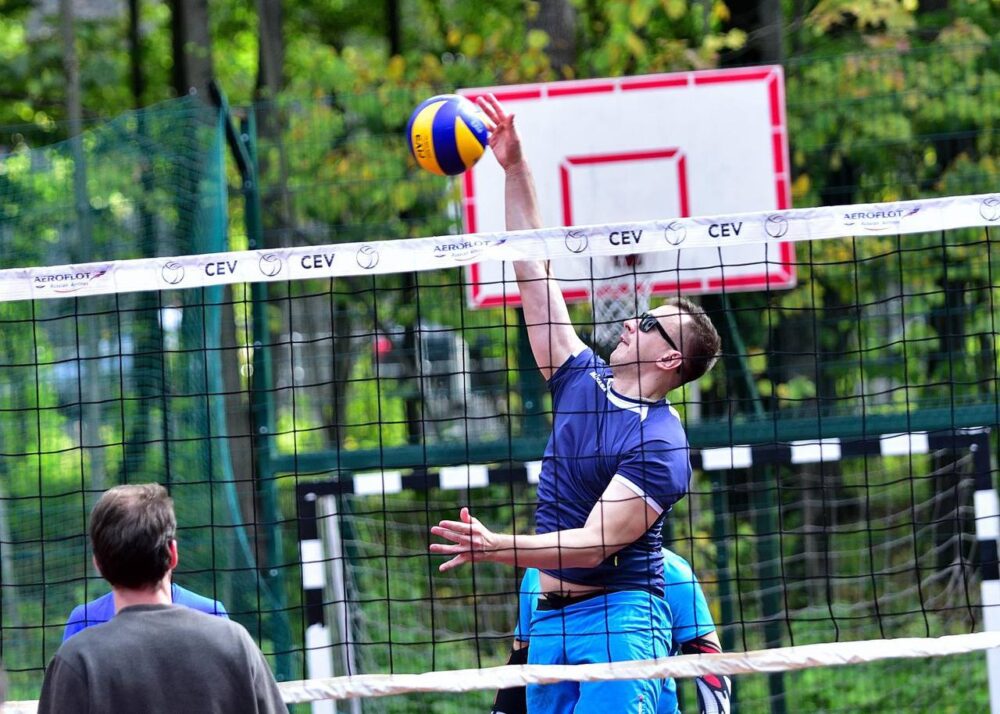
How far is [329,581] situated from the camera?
7.12 metres

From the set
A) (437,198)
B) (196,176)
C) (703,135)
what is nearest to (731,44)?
(703,135)

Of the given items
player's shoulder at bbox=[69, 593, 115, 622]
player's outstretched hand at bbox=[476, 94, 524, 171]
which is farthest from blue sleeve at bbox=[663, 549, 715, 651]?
player's shoulder at bbox=[69, 593, 115, 622]

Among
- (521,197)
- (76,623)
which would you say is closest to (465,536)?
(76,623)

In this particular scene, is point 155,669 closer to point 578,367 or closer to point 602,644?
point 602,644

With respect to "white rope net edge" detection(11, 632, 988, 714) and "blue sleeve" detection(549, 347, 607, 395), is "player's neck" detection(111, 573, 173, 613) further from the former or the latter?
"blue sleeve" detection(549, 347, 607, 395)

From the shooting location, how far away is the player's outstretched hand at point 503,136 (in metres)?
4.63

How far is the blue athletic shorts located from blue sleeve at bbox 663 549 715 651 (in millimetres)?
580

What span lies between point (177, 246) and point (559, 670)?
3.58 m

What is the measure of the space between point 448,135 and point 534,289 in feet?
3.18

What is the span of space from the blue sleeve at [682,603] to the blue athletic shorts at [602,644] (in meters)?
0.58

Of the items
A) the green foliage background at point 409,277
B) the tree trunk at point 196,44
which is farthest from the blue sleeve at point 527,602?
the tree trunk at point 196,44

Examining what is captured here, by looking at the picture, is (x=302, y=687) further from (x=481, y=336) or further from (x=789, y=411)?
(x=789, y=411)

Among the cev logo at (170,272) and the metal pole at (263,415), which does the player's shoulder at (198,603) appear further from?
the metal pole at (263,415)

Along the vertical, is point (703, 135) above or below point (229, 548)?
above
